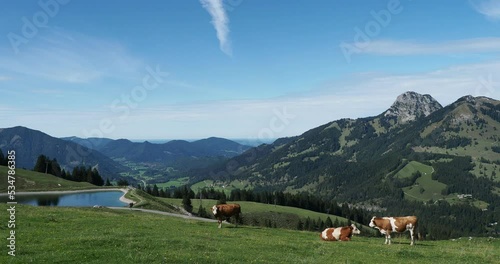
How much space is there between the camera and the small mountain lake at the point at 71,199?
84.9 meters

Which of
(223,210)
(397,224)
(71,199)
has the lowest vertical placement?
(71,199)

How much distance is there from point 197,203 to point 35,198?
88.6 meters

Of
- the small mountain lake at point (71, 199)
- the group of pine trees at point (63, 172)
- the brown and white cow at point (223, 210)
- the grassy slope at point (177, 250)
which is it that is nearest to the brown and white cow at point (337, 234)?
the grassy slope at point (177, 250)

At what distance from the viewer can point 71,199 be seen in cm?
9406

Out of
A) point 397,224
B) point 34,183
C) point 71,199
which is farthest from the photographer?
point 34,183

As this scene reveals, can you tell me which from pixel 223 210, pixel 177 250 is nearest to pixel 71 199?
pixel 223 210

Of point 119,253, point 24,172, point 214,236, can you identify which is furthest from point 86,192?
point 119,253

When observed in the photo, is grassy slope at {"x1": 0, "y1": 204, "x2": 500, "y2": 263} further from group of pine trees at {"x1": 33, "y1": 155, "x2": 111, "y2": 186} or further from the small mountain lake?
group of pine trees at {"x1": 33, "y1": 155, "x2": 111, "y2": 186}

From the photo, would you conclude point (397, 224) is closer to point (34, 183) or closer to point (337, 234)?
point (337, 234)

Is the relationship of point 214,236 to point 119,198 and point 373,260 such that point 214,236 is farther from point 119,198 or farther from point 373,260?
point 119,198

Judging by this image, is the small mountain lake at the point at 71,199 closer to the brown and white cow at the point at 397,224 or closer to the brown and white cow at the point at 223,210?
the brown and white cow at the point at 223,210

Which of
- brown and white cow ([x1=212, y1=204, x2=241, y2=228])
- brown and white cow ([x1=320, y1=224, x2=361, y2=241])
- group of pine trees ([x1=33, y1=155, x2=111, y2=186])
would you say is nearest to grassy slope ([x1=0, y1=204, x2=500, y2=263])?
brown and white cow ([x1=320, y1=224, x2=361, y2=241])

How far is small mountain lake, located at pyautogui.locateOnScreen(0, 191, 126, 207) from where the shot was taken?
279 feet

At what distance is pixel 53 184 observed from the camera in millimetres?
113125
